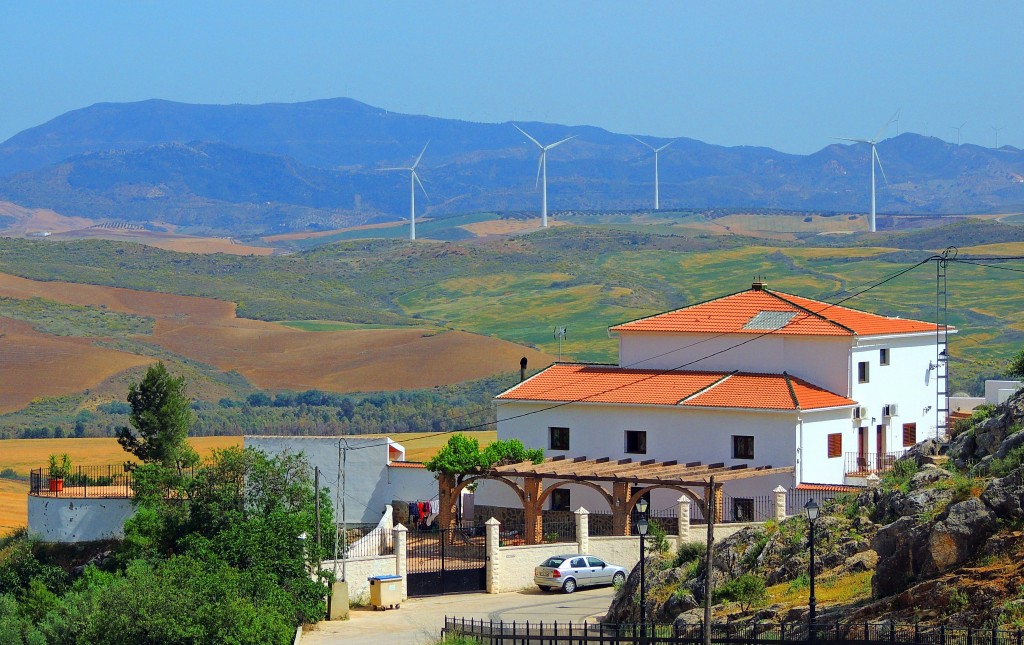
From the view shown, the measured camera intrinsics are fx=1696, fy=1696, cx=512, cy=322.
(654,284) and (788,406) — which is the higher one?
(654,284)

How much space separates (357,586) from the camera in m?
39.2

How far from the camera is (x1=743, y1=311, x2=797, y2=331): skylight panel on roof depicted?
52.8 meters

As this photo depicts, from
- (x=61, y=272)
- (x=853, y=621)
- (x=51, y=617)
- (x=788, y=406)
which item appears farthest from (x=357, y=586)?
(x=61, y=272)

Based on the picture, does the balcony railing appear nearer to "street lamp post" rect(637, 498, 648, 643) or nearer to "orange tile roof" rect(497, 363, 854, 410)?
"orange tile roof" rect(497, 363, 854, 410)

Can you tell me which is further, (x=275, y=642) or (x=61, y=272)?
(x=61, y=272)

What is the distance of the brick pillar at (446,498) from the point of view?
46.9 meters

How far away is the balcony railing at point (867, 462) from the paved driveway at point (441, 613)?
38.5ft

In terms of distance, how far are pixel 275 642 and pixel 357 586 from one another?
4923 mm

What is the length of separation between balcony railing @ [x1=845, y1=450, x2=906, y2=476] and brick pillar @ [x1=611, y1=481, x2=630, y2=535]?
7914 millimetres

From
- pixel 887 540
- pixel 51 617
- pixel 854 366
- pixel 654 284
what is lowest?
pixel 51 617

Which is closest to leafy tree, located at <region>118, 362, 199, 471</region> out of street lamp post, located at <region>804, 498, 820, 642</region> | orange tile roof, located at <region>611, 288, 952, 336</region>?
orange tile roof, located at <region>611, 288, 952, 336</region>

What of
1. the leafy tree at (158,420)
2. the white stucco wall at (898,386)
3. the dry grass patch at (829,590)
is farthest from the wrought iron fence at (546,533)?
the dry grass patch at (829,590)

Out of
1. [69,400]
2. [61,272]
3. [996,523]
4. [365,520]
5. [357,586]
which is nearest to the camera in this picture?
[996,523]

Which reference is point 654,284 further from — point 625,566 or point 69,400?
point 625,566
